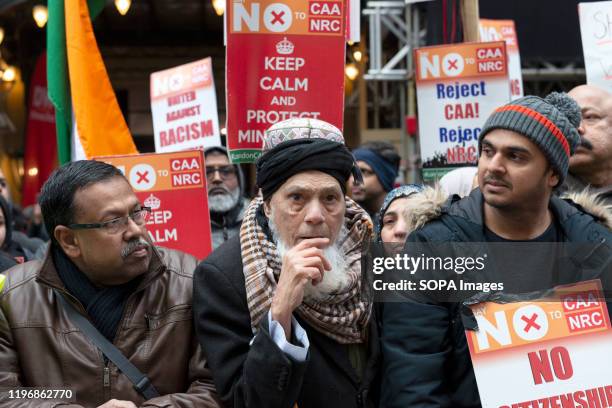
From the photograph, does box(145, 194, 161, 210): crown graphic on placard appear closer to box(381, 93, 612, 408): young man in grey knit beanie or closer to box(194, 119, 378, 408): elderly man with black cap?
box(194, 119, 378, 408): elderly man with black cap

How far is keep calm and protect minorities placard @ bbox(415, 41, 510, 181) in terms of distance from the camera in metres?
6.08

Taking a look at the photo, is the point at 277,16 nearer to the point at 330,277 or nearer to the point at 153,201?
the point at 153,201

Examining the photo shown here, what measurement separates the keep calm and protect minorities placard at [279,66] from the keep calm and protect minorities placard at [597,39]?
2.02m

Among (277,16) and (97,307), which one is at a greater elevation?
(277,16)

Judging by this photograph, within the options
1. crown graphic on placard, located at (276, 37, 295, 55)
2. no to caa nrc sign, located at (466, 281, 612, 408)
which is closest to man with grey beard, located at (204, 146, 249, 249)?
crown graphic on placard, located at (276, 37, 295, 55)

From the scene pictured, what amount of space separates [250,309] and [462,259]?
72cm

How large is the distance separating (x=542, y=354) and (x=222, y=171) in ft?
13.0

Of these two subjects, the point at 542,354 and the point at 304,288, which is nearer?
the point at 542,354

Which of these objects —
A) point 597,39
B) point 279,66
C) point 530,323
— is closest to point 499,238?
point 530,323

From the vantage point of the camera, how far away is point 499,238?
295 centimetres

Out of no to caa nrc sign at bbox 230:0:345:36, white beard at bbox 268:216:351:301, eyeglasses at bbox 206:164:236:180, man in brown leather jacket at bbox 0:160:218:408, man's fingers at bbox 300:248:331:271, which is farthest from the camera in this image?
eyeglasses at bbox 206:164:236:180

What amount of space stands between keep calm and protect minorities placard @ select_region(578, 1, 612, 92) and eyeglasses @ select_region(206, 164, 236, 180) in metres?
2.58

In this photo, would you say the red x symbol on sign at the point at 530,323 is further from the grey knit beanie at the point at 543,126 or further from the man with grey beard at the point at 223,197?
the man with grey beard at the point at 223,197

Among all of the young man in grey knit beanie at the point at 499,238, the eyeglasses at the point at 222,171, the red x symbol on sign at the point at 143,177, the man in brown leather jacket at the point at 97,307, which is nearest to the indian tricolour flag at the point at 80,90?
the red x symbol on sign at the point at 143,177
